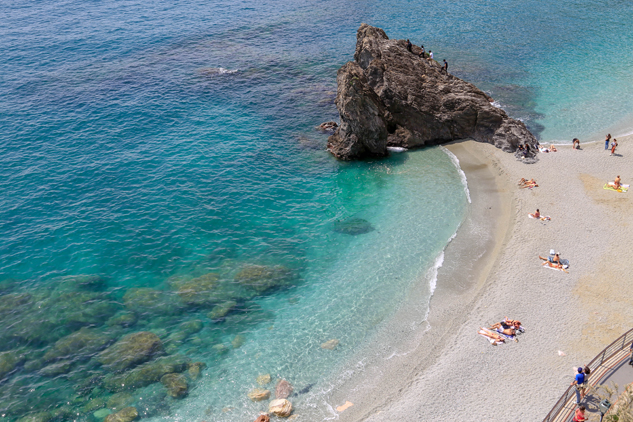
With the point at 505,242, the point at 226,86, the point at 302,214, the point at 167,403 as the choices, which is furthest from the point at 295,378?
the point at 226,86

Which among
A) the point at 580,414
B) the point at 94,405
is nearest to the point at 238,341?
the point at 94,405

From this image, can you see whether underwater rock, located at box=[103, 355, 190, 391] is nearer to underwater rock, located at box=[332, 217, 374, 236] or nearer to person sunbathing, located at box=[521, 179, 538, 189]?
underwater rock, located at box=[332, 217, 374, 236]

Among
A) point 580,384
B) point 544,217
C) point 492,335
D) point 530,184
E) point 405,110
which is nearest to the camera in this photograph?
point 580,384

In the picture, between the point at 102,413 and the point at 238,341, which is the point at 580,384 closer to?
the point at 238,341

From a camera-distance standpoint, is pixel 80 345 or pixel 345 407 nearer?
pixel 345 407

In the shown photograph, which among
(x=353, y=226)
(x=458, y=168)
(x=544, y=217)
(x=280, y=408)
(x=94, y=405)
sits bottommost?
(x=94, y=405)

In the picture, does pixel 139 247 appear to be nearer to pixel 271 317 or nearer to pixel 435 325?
pixel 271 317

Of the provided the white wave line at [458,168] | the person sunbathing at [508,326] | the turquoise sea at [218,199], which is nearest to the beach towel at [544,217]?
the white wave line at [458,168]
